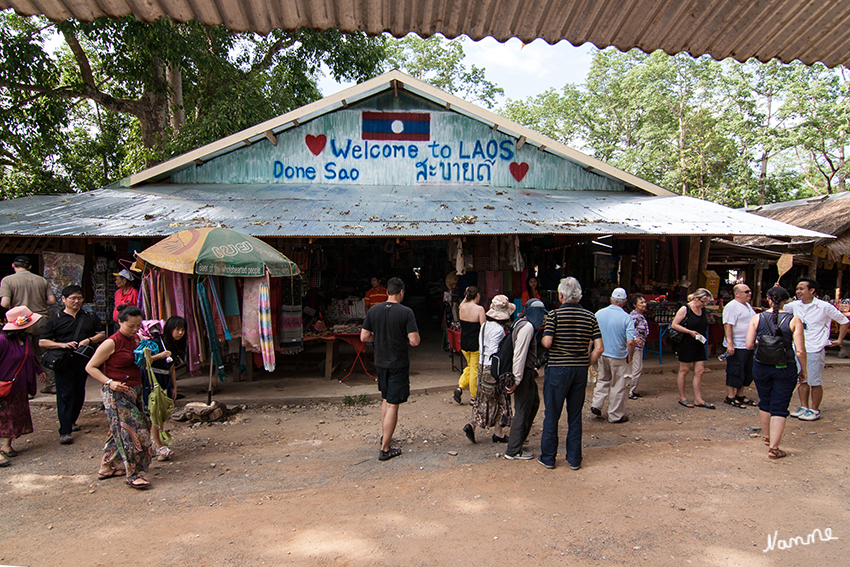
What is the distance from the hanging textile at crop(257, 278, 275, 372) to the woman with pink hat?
245 cm

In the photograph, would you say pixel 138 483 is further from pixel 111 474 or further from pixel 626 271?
pixel 626 271

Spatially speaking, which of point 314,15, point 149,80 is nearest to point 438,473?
point 314,15

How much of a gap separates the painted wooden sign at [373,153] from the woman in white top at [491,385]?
19.2ft

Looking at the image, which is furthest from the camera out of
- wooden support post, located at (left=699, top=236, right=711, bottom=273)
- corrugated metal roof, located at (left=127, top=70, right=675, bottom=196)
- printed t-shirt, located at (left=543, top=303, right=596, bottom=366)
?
wooden support post, located at (left=699, top=236, right=711, bottom=273)

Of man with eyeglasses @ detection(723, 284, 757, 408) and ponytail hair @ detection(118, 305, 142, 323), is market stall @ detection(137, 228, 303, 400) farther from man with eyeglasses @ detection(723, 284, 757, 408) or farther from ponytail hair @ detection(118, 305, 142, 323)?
man with eyeglasses @ detection(723, 284, 757, 408)

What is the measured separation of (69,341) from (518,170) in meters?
8.81

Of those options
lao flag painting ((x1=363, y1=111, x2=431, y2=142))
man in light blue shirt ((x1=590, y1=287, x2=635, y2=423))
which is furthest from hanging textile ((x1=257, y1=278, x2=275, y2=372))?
lao flag painting ((x1=363, y1=111, x2=431, y2=142))

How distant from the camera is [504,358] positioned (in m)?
4.98

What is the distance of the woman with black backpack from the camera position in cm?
484

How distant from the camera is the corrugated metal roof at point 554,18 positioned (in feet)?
8.34

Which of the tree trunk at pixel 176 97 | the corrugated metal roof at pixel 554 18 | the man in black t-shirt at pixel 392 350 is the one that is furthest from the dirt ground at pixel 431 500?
the tree trunk at pixel 176 97

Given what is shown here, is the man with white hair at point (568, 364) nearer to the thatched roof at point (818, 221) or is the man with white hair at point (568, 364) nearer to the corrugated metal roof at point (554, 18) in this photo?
the corrugated metal roof at point (554, 18)

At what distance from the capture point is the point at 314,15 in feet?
8.56

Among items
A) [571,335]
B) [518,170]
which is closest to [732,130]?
[518,170]
